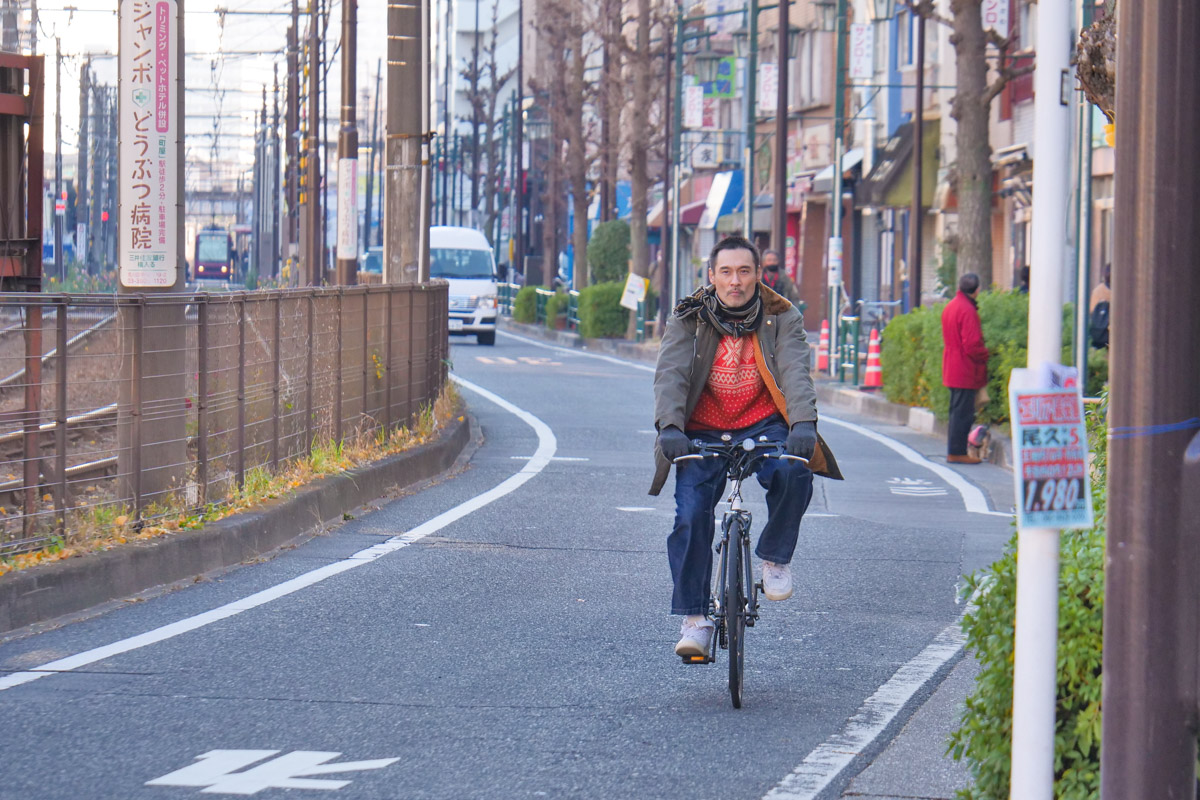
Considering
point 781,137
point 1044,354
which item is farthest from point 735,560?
point 781,137

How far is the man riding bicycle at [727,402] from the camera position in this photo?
6512 millimetres

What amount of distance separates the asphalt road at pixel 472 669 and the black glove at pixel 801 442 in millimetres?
920

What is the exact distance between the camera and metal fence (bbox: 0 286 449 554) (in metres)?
8.45

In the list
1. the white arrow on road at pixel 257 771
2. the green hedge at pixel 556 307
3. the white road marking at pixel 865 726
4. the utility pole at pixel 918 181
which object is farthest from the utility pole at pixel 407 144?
the green hedge at pixel 556 307

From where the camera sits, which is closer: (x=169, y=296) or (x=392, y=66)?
(x=169, y=296)

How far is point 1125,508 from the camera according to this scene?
11.3ft

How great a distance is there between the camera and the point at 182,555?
29.7 feet

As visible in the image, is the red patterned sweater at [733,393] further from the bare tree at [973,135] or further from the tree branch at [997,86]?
the bare tree at [973,135]

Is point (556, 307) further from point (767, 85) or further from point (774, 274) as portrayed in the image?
point (774, 274)

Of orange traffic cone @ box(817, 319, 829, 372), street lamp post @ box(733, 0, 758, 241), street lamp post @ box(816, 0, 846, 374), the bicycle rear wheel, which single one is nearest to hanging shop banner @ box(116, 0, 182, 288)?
the bicycle rear wheel

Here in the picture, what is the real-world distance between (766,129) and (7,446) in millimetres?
46720

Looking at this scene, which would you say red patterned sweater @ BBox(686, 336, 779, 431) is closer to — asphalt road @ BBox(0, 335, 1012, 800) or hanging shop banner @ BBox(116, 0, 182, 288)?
asphalt road @ BBox(0, 335, 1012, 800)

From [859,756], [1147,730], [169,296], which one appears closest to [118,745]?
[859,756]

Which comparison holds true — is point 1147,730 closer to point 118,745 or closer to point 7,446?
point 118,745
